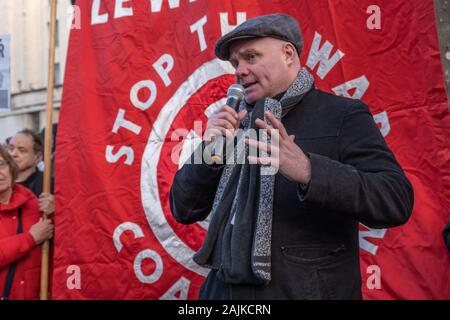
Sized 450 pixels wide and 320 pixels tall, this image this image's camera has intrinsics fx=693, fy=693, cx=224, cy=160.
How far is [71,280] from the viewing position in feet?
13.4

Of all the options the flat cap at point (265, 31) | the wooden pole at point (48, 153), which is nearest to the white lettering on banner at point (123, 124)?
the wooden pole at point (48, 153)

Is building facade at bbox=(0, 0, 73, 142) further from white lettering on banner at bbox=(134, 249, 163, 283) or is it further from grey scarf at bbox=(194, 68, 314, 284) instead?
grey scarf at bbox=(194, 68, 314, 284)

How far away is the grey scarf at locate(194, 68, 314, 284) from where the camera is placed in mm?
2271

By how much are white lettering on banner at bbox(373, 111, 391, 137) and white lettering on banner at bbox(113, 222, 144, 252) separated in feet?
4.87

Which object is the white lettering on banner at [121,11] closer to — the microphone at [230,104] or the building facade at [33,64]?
the microphone at [230,104]

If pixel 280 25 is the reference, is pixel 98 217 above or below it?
below

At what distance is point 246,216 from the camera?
2.34 metres

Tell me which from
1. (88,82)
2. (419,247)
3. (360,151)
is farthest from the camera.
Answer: (88,82)

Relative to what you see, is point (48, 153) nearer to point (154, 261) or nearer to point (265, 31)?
point (154, 261)

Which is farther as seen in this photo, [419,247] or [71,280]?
[71,280]
